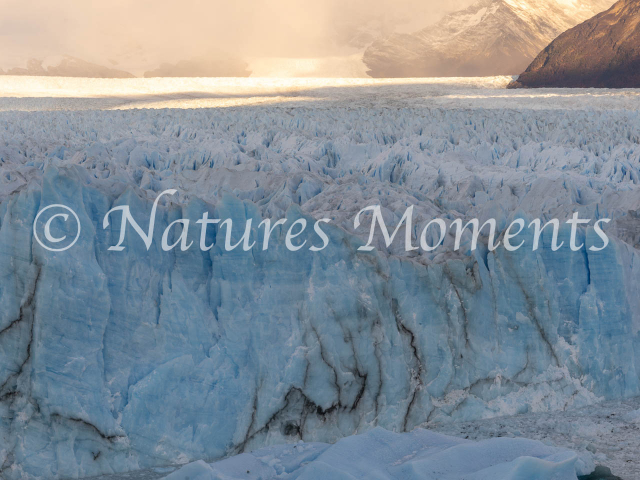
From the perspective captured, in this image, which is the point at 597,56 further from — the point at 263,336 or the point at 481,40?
the point at 263,336

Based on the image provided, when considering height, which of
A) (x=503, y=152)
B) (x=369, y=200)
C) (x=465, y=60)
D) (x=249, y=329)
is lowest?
(x=249, y=329)

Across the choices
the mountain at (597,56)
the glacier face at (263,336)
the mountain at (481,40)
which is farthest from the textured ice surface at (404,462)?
the mountain at (481,40)

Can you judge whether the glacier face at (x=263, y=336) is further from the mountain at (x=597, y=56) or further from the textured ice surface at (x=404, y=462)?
the mountain at (x=597, y=56)

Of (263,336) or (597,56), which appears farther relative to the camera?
(597,56)

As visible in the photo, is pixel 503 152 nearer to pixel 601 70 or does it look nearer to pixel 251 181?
pixel 251 181

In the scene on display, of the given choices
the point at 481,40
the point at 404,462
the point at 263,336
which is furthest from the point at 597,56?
the point at 404,462

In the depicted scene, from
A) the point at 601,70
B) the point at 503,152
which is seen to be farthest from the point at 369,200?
the point at 601,70
